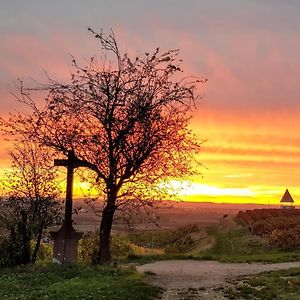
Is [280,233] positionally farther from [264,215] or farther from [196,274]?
[264,215]

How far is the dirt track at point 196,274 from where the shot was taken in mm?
15328

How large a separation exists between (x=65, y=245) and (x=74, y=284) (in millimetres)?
4495

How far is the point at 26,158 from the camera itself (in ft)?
75.4

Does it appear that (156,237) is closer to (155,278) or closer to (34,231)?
(34,231)

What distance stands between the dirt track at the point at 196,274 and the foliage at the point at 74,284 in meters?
0.75

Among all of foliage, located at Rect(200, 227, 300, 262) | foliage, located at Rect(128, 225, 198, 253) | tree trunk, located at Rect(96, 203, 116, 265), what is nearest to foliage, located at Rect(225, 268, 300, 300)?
tree trunk, located at Rect(96, 203, 116, 265)

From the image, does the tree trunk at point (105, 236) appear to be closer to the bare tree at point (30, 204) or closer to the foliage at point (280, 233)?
the bare tree at point (30, 204)

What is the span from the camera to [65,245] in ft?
64.3

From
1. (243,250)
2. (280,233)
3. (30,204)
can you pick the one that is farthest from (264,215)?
(30,204)

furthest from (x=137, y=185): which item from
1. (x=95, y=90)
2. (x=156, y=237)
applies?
(x=156, y=237)

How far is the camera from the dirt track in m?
15.3

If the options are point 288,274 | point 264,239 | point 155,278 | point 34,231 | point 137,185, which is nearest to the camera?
point 155,278

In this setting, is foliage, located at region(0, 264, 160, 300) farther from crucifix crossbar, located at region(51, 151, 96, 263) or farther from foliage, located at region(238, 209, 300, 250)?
foliage, located at region(238, 209, 300, 250)

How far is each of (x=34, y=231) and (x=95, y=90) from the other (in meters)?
6.64
